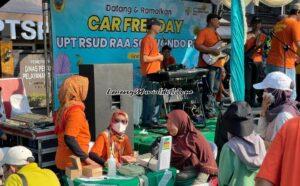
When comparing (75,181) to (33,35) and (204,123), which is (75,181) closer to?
(204,123)

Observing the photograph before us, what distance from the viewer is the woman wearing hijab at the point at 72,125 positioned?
3.96 m

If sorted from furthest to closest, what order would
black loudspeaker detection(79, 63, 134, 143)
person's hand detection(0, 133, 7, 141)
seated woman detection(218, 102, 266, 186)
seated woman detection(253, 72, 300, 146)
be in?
person's hand detection(0, 133, 7, 141), black loudspeaker detection(79, 63, 134, 143), seated woman detection(253, 72, 300, 146), seated woman detection(218, 102, 266, 186)

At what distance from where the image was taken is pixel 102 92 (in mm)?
5473

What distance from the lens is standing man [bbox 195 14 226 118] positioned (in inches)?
274

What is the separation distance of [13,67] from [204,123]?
5.94 m

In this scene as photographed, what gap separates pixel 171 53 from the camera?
31.3ft

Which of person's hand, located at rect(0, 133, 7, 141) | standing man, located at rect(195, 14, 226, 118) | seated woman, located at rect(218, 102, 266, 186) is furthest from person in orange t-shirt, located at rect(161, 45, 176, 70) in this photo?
seated woman, located at rect(218, 102, 266, 186)

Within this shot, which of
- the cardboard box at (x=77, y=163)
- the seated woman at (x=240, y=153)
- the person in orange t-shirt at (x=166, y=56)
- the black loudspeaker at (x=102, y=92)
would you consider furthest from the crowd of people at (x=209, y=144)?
the person in orange t-shirt at (x=166, y=56)

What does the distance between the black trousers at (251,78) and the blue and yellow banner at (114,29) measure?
182 cm

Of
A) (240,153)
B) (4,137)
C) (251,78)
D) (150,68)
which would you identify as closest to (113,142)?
(240,153)

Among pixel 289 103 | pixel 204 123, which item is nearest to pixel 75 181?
pixel 289 103

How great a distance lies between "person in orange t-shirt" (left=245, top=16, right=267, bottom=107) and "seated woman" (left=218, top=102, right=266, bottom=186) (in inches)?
201

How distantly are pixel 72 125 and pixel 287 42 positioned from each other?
3.95m

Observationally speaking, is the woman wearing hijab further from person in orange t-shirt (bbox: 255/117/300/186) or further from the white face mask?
person in orange t-shirt (bbox: 255/117/300/186)
